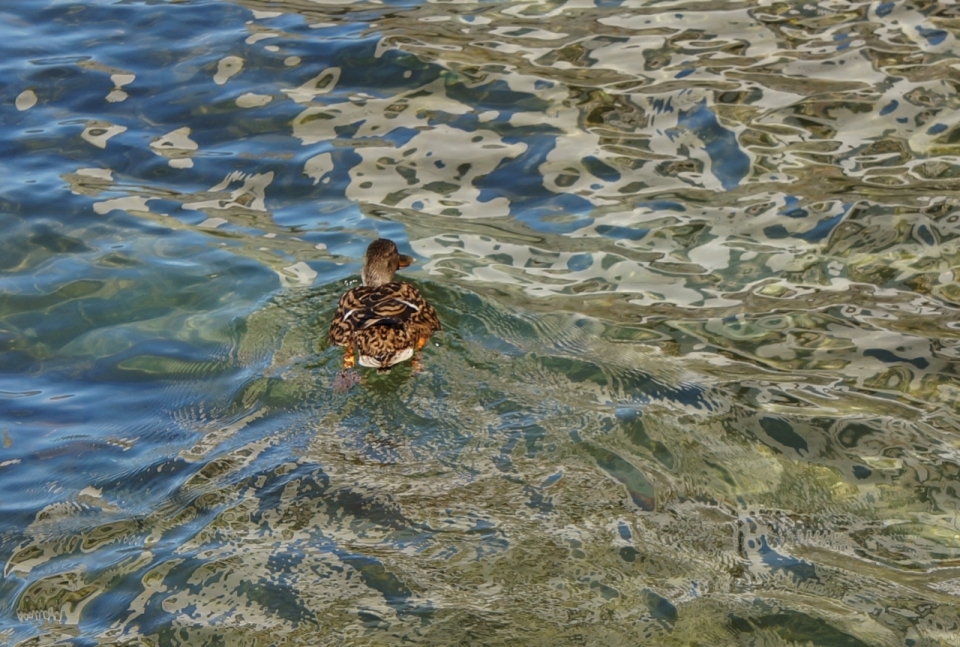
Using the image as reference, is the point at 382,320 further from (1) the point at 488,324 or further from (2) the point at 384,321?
(1) the point at 488,324

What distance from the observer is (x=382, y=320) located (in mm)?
7293

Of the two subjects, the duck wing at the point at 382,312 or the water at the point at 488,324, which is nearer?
the water at the point at 488,324

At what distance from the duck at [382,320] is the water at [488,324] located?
18 centimetres

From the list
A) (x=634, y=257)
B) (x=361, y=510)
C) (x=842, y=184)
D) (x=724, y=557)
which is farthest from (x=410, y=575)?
(x=842, y=184)

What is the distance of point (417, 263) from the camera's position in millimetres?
8859

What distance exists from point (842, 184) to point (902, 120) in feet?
4.03

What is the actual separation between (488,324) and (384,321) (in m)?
0.81

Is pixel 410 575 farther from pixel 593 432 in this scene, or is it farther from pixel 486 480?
Answer: pixel 593 432

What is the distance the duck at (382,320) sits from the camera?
282 inches

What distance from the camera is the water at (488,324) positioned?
17.5 ft

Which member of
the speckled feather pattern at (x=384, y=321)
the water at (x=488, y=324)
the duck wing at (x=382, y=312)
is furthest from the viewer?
the duck wing at (x=382, y=312)

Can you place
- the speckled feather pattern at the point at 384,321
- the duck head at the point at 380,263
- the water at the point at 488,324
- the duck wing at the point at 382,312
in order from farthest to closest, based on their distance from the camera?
the duck head at the point at 380,263
the duck wing at the point at 382,312
the speckled feather pattern at the point at 384,321
the water at the point at 488,324

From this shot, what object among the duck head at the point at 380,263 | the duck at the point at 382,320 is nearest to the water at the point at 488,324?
the duck at the point at 382,320

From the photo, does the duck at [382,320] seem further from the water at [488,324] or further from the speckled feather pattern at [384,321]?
the water at [488,324]
